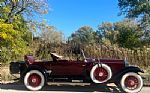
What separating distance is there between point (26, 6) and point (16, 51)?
7349mm

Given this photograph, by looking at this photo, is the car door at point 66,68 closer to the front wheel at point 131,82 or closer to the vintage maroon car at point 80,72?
the vintage maroon car at point 80,72

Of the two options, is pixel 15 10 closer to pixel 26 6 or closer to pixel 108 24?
pixel 26 6

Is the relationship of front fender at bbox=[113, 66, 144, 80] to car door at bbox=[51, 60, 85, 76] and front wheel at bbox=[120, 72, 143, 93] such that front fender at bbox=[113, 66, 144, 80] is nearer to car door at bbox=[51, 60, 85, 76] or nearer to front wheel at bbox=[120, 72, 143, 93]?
front wheel at bbox=[120, 72, 143, 93]

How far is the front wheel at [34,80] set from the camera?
12.2 meters

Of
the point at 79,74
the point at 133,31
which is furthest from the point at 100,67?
the point at 133,31

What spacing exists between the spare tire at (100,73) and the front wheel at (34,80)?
65.6 inches

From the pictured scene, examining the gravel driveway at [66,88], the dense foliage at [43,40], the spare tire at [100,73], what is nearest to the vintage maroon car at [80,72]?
the spare tire at [100,73]

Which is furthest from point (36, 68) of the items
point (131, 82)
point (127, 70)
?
point (131, 82)

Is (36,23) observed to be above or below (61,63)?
above

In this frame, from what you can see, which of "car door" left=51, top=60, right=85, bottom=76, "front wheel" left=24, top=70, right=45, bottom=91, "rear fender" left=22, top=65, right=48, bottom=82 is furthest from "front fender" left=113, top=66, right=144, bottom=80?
"front wheel" left=24, top=70, right=45, bottom=91

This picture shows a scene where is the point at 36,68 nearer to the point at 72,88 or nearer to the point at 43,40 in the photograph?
the point at 72,88

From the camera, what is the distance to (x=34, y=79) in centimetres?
1227

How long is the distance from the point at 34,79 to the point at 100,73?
2.16 m

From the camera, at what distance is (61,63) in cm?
1218
